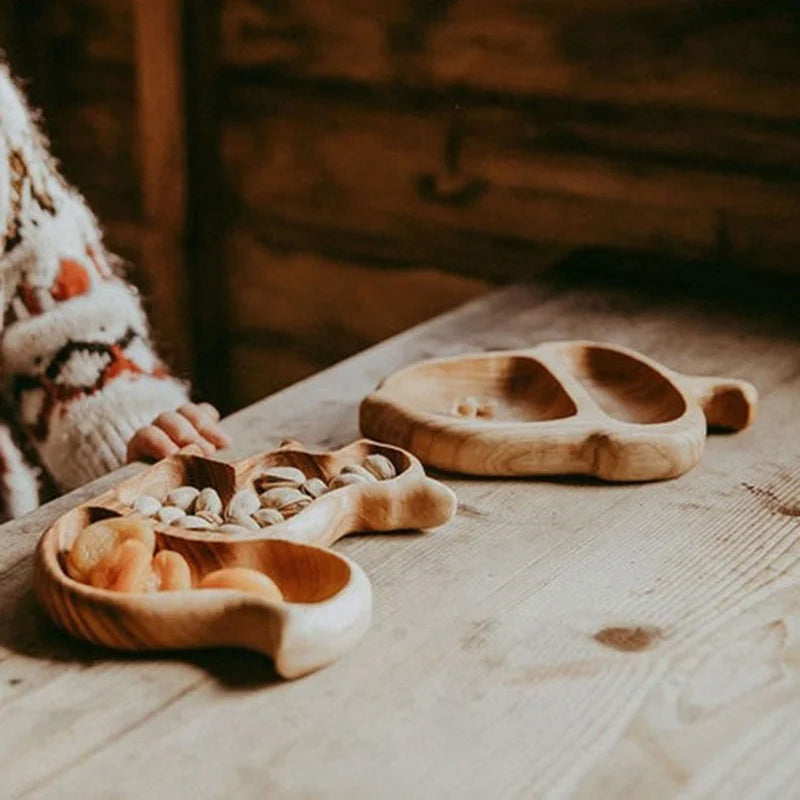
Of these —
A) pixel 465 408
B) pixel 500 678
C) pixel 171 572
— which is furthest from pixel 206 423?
pixel 500 678

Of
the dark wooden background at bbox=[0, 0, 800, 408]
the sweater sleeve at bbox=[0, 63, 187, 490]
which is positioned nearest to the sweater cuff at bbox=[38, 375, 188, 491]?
the sweater sleeve at bbox=[0, 63, 187, 490]

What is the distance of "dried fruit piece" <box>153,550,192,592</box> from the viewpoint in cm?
76

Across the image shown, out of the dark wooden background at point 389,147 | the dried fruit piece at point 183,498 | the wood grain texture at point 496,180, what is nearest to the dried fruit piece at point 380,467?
the dried fruit piece at point 183,498

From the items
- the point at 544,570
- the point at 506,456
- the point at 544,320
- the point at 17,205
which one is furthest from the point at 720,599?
the point at 17,205

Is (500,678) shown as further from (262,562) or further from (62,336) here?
(62,336)

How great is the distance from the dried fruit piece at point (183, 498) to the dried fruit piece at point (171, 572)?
0.09m

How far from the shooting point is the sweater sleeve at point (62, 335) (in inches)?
52.6

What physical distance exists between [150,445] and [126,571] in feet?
1.04

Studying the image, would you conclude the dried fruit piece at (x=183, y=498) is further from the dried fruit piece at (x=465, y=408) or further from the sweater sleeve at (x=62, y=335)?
the sweater sleeve at (x=62, y=335)

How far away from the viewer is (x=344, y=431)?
3.62ft

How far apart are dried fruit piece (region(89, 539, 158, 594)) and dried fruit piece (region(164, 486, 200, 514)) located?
0.33 ft

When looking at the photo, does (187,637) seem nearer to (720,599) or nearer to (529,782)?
(529,782)

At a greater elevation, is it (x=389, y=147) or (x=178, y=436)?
(x=389, y=147)

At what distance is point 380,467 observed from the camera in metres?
0.92
